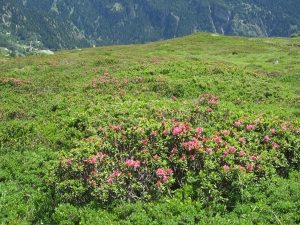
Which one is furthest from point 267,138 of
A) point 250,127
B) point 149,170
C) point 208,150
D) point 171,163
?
point 149,170

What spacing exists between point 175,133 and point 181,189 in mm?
2263

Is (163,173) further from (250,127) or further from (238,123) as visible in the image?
(250,127)

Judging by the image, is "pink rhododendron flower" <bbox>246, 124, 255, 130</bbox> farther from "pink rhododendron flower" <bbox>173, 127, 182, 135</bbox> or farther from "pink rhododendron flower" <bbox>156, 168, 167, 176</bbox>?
"pink rhododendron flower" <bbox>156, 168, 167, 176</bbox>

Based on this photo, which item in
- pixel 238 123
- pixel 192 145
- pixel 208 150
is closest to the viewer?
pixel 208 150

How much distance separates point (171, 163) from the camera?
10.0 m

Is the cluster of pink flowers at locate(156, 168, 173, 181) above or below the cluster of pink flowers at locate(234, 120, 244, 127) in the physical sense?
below

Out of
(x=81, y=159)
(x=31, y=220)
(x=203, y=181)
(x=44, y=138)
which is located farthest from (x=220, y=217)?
(x=44, y=138)

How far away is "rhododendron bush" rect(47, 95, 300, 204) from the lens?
29.3 feet

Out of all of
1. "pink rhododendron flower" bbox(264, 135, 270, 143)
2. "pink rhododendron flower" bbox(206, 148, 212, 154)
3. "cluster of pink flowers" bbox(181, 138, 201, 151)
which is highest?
"cluster of pink flowers" bbox(181, 138, 201, 151)

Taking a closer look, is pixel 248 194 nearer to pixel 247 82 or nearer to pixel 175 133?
pixel 175 133

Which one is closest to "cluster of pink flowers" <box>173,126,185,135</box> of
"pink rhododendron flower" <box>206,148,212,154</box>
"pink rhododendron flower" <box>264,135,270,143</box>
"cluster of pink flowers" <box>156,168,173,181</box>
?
"pink rhododendron flower" <box>206,148,212,154</box>

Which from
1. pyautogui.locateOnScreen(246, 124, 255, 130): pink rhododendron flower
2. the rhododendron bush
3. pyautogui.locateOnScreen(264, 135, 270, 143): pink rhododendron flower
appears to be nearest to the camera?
the rhododendron bush

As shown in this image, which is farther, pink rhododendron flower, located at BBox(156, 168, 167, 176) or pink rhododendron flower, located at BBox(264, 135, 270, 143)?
pink rhododendron flower, located at BBox(264, 135, 270, 143)

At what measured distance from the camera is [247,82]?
25.1 metres
